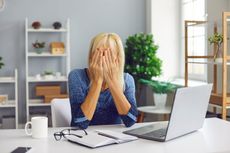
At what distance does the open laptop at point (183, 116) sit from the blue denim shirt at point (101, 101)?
206mm

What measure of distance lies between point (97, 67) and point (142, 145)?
567 mm

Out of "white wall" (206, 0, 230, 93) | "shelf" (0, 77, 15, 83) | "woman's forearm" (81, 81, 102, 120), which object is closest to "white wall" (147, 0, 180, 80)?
"white wall" (206, 0, 230, 93)

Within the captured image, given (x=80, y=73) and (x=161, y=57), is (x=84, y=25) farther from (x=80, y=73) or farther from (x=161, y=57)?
(x=80, y=73)

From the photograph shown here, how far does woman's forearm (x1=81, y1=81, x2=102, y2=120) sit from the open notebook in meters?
0.27

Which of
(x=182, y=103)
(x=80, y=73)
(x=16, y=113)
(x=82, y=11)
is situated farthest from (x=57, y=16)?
(x=182, y=103)

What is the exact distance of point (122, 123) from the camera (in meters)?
2.19

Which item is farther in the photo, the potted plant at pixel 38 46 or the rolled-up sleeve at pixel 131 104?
the potted plant at pixel 38 46

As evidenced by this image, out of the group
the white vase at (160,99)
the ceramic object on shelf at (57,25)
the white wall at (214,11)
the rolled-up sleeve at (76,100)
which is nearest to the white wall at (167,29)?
the white vase at (160,99)

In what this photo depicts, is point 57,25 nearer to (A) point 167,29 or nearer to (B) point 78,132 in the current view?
(A) point 167,29

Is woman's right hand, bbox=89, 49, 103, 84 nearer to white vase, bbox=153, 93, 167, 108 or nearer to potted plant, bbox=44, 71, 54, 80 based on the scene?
white vase, bbox=153, 93, 167, 108

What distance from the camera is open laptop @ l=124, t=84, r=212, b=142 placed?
1.56 meters

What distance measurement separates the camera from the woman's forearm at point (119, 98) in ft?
6.53

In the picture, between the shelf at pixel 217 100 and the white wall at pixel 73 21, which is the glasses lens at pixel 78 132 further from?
the white wall at pixel 73 21

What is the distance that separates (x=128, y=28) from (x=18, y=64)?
1.57 meters
